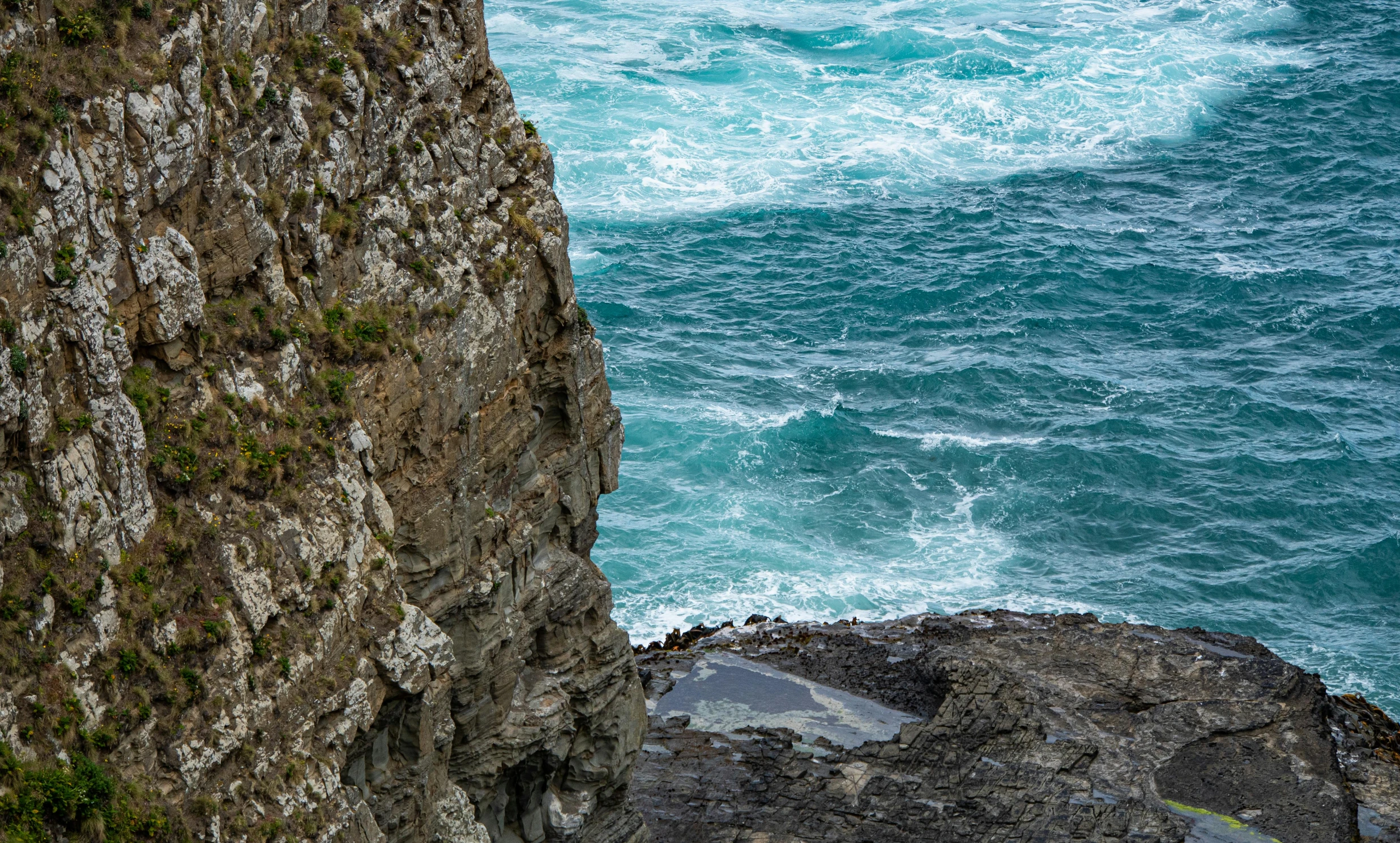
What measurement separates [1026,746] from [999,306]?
44.5m

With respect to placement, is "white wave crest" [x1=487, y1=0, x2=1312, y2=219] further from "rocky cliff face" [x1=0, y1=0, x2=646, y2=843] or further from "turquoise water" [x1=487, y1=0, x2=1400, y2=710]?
"rocky cliff face" [x1=0, y1=0, x2=646, y2=843]

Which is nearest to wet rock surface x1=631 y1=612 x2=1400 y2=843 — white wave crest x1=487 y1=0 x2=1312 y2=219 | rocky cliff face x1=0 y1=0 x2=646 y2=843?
rocky cliff face x1=0 y1=0 x2=646 y2=843

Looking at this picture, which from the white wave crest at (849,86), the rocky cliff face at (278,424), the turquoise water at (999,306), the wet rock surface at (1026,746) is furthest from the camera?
the white wave crest at (849,86)

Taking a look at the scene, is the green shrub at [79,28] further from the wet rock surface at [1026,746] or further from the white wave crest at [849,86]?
the white wave crest at [849,86]

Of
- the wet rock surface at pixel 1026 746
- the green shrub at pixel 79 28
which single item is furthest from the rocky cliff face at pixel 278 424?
the wet rock surface at pixel 1026 746

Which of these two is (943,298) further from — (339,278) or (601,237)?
(339,278)

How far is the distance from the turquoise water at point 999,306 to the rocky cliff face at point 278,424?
31634mm

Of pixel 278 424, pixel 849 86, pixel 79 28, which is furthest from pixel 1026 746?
pixel 849 86

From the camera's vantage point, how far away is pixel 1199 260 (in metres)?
88.1

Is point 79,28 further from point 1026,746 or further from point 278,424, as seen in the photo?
point 1026,746

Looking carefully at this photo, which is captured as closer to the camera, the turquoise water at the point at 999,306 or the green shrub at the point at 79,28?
the green shrub at the point at 79,28

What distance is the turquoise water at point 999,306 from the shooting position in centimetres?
6500

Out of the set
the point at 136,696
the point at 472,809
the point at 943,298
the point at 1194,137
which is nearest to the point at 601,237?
the point at 943,298

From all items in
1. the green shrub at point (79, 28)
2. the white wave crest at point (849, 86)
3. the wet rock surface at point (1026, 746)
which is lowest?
the wet rock surface at point (1026, 746)
